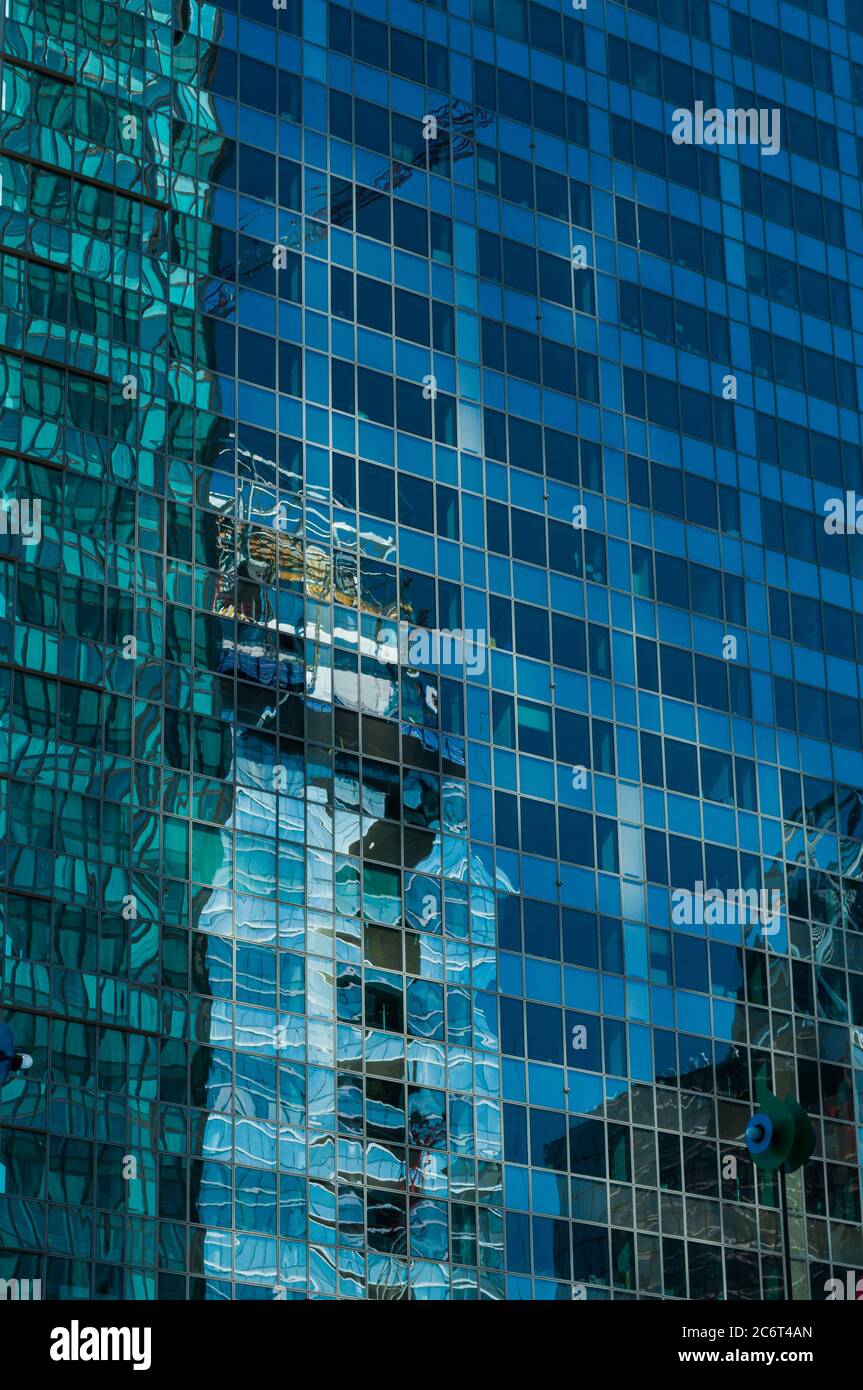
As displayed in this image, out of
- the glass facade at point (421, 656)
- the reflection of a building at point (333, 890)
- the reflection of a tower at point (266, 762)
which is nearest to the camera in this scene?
the glass facade at point (421, 656)

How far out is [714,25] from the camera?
10812cm

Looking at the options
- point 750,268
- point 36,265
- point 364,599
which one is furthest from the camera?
point 750,268

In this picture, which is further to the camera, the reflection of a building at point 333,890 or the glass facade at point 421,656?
the reflection of a building at point 333,890

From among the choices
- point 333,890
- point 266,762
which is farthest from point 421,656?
point 333,890

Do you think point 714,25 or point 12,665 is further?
point 714,25

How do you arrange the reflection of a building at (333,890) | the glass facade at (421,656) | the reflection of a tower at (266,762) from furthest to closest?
the reflection of a building at (333,890), the reflection of a tower at (266,762), the glass facade at (421,656)

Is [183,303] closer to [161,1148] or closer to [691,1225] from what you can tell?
[161,1148]

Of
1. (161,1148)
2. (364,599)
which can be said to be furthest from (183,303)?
(161,1148)

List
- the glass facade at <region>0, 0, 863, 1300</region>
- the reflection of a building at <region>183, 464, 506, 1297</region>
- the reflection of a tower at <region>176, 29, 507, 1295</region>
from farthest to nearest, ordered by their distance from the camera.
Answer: the reflection of a building at <region>183, 464, 506, 1297</region> → the reflection of a tower at <region>176, 29, 507, 1295</region> → the glass facade at <region>0, 0, 863, 1300</region>

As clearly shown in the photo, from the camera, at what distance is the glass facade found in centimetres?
7712

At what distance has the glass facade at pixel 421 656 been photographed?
253 feet

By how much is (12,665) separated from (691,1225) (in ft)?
101

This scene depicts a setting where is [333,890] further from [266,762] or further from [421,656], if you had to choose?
[421,656]

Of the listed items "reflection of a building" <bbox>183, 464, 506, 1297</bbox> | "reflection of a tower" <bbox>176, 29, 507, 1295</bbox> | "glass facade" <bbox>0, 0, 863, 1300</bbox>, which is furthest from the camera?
"reflection of a building" <bbox>183, 464, 506, 1297</bbox>
